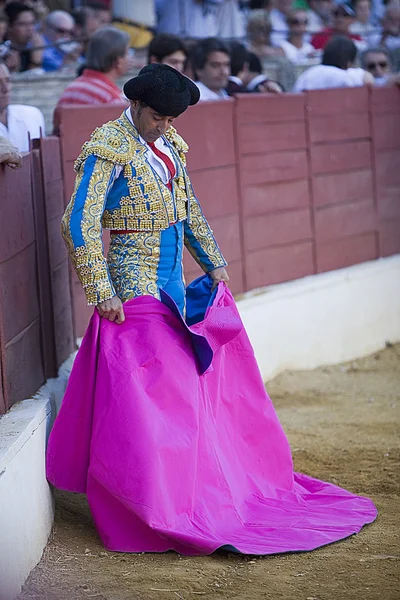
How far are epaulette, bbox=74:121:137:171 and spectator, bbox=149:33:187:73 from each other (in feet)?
7.42

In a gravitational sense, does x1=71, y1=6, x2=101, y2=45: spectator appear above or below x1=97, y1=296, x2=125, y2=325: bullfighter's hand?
above

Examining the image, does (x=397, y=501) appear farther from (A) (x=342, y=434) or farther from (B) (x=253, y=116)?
(B) (x=253, y=116)

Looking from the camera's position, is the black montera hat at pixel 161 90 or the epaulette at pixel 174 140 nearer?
the black montera hat at pixel 161 90

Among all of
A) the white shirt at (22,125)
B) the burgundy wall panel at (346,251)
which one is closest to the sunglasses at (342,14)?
the burgundy wall panel at (346,251)

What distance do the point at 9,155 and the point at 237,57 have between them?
3650mm

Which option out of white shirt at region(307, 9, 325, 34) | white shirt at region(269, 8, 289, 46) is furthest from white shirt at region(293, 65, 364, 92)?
white shirt at region(307, 9, 325, 34)

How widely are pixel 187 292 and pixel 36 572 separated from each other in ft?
4.37

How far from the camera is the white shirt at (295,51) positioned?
1001 cm

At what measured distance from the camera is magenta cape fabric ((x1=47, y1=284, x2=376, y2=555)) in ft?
11.7

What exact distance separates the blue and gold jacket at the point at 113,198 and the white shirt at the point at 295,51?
6.30m

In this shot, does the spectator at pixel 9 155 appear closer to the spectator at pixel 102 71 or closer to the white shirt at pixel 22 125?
the white shirt at pixel 22 125

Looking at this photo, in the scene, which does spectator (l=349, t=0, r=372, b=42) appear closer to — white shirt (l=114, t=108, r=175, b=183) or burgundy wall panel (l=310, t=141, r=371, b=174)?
burgundy wall panel (l=310, t=141, r=371, b=174)

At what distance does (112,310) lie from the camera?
3.64m

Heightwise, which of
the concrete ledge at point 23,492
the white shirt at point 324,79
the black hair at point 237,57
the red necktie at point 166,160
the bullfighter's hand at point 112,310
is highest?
the black hair at point 237,57
